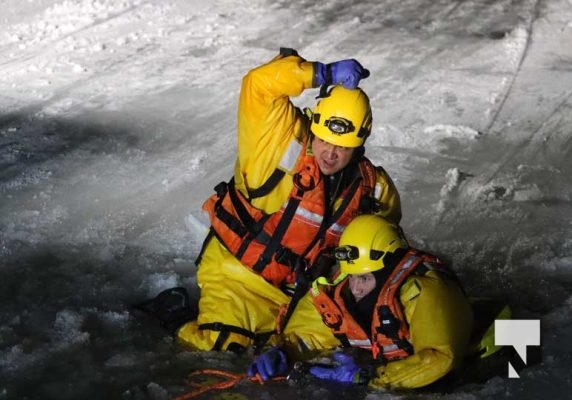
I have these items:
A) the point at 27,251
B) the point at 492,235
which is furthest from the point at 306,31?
the point at 27,251

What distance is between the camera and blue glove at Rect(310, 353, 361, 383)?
14.5ft

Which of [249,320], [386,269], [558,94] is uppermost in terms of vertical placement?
[386,269]

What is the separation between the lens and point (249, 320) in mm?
4992

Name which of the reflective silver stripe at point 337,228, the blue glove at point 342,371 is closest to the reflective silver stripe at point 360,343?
the blue glove at point 342,371

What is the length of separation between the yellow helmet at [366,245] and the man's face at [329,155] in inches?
16.6

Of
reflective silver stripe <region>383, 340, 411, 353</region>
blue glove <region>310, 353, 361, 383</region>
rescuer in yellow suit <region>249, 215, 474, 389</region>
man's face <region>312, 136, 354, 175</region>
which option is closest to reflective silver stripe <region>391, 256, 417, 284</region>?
rescuer in yellow suit <region>249, 215, 474, 389</region>

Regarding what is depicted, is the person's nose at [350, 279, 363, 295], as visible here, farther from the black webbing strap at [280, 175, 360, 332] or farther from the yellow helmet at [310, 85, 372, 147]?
the yellow helmet at [310, 85, 372, 147]

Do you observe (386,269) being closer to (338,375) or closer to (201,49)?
(338,375)

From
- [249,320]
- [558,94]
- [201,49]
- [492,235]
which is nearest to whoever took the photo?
[249,320]

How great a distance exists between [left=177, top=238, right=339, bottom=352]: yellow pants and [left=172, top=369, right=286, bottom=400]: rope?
30 centimetres

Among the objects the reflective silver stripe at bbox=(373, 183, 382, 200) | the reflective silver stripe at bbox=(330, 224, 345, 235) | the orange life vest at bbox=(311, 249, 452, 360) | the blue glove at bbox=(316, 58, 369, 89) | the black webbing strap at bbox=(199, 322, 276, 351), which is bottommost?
the black webbing strap at bbox=(199, 322, 276, 351)

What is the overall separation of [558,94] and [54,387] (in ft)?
19.9

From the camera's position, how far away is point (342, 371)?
175 inches

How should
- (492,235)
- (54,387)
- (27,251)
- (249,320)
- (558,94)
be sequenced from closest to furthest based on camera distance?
1. (54,387)
2. (249,320)
3. (27,251)
4. (492,235)
5. (558,94)
